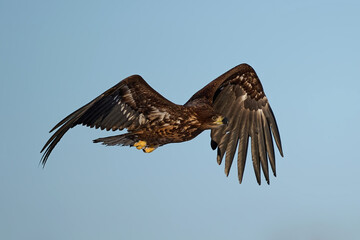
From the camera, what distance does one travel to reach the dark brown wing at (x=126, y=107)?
314 inches

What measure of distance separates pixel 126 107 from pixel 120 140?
0.51 m

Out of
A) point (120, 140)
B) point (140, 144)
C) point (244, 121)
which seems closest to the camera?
point (120, 140)

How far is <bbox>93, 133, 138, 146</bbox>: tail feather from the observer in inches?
318

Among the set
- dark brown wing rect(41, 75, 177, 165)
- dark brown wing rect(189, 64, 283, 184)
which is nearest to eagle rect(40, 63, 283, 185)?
dark brown wing rect(41, 75, 177, 165)

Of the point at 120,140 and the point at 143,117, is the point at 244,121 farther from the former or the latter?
the point at 120,140

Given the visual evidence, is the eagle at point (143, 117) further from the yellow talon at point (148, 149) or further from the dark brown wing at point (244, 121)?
the dark brown wing at point (244, 121)

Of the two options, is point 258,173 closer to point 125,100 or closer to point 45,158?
point 125,100

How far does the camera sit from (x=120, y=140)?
26.6 ft

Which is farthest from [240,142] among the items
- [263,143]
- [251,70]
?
[251,70]

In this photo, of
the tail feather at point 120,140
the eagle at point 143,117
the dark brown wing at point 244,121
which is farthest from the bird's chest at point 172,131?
the dark brown wing at point 244,121

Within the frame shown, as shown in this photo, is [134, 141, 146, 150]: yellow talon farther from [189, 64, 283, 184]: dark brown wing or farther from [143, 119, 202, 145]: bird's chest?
[189, 64, 283, 184]: dark brown wing

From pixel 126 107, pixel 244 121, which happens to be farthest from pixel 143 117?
pixel 244 121

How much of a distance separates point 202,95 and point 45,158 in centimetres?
296

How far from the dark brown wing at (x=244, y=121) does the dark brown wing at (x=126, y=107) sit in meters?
2.10
